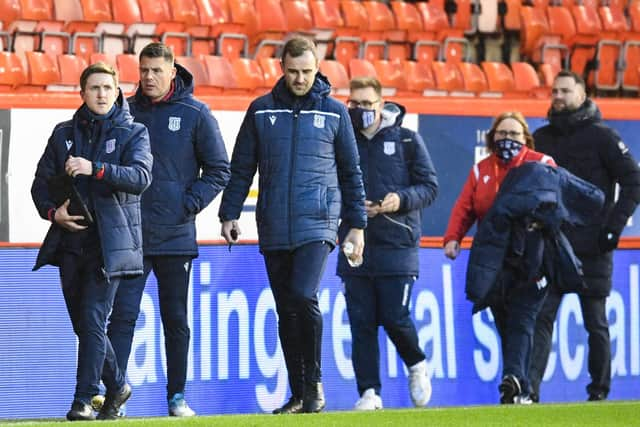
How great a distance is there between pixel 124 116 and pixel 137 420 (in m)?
1.40

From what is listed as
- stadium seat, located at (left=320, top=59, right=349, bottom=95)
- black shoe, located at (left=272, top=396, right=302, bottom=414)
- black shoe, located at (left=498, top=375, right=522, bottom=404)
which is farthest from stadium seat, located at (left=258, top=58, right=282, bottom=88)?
black shoe, located at (left=272, top=396, right=302, bottom=414)

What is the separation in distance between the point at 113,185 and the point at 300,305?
1132mm

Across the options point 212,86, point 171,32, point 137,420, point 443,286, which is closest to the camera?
point 137,420

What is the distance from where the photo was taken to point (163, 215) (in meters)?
7.88

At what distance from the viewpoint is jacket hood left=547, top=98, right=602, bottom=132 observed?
9.74 metres

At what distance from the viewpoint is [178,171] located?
26.0ft

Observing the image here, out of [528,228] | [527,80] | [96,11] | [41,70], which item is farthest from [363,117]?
[527,80]

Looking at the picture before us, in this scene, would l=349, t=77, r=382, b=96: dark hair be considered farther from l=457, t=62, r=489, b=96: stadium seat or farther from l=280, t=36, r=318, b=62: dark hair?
l=457, t=62, r=489, b=96: stadium seat

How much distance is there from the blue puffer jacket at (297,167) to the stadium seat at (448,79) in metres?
6.13

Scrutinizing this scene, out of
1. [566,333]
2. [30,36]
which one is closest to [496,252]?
[566,333]

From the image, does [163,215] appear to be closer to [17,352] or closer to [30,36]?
[17,352]

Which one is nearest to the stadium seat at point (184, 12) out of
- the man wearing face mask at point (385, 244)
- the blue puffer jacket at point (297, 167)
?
the man wearing face mask at point (385, 244)

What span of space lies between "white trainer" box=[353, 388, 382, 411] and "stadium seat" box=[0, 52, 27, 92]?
13.5ft

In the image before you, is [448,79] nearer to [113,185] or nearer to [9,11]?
[9,11]
